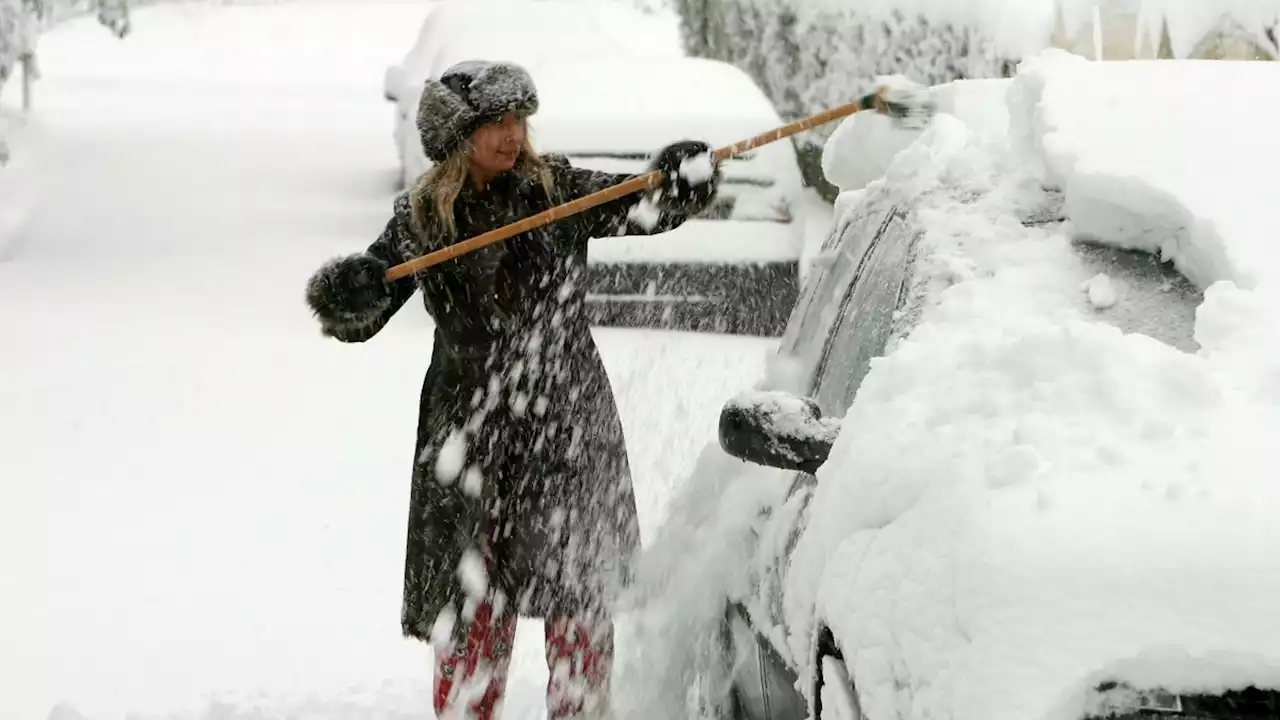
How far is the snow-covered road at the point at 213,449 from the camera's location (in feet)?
15.9

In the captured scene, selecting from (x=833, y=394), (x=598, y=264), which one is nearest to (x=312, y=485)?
(x=598, y=264)

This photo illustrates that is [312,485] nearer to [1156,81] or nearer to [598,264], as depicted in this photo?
[598,264]

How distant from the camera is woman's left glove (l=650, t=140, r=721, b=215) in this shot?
11.8 feet

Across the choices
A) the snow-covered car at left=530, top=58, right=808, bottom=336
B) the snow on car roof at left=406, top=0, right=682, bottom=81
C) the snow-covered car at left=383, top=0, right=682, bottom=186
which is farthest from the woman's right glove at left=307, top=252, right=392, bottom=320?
the snow on car roof at left=406, top=0, right=682, bottom=81

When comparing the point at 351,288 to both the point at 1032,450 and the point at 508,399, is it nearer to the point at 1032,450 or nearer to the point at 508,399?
the point at 508,399

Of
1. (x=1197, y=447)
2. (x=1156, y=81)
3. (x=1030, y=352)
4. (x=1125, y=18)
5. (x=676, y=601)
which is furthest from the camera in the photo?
(x=1125, y=18)

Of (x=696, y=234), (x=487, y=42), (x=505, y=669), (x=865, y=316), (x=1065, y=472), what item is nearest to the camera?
(x=1065, y=472)

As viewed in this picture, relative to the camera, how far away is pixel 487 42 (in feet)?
46.6

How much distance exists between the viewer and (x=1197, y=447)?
5.78 ft

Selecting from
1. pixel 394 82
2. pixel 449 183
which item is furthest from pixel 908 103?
pixel 394 82

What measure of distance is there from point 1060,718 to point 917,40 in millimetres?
11325

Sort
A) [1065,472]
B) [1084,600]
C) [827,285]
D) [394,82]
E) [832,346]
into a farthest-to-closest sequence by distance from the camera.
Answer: [394,82]
[827,285]
[832,346]
[1065,472]
[1084,600]

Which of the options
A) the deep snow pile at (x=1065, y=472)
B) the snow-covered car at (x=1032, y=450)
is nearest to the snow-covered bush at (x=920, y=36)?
the snow-covered car at (x=1032, y=450)

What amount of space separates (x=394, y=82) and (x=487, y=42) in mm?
1123
